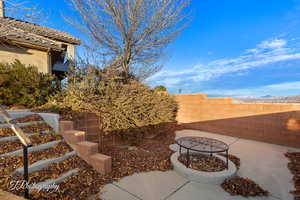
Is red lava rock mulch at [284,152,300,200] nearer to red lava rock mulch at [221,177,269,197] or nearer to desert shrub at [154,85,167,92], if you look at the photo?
red lava rock mulch at [221,177,269,197]

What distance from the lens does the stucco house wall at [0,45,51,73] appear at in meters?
5.20

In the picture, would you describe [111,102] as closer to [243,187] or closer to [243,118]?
[243,187]

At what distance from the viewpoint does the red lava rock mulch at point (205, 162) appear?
2.70 meters

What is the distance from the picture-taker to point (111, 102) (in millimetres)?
4168

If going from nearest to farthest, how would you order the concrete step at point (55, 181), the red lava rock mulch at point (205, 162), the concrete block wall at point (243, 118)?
1. the concrete step at point (55, 181)
2. the red lava rock mulch at point (205, 162)
3. the concrete block wall at point (243, 118)

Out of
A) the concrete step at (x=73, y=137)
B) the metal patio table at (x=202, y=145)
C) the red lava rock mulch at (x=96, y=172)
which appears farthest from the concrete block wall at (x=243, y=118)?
the concrete step at (x=73, y=137)

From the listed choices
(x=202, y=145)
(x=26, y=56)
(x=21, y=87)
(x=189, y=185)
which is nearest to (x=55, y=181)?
(x=189, y=185)

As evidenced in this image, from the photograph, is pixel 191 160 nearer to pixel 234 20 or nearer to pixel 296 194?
pixel 296 194

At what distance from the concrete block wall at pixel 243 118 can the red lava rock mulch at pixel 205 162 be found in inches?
122

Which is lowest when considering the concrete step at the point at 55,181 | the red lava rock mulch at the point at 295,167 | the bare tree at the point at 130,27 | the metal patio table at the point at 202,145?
the red lava rock mulch at the point at 295,167

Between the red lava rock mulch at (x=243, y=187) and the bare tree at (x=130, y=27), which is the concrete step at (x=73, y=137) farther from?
the bare tree at (x=130, y=27)

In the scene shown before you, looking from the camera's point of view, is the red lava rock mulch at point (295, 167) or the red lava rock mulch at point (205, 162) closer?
the red lava rock mulch at point (295, 167)

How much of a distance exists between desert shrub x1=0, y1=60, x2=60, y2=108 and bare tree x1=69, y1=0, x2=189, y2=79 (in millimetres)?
2428

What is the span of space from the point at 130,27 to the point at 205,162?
554 cm
